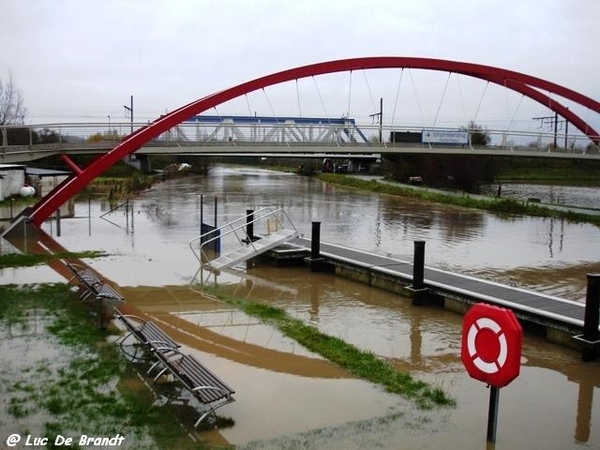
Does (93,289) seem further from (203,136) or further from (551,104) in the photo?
(551,104)

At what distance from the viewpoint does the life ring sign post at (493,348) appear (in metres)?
5.44

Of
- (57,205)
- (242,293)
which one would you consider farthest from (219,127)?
(242,293)

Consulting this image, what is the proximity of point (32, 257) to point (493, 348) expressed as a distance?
1246 cm

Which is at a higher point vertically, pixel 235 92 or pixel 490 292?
pixel 235 92

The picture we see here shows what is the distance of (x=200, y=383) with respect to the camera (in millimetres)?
6148

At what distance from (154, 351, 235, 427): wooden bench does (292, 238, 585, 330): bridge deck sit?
5.46 meters

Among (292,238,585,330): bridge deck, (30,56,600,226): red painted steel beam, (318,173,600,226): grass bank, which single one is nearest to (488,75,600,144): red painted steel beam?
(30,56,600,226): red painted steel beam

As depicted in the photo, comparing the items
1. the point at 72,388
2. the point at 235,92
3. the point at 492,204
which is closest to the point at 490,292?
the point at 72,388

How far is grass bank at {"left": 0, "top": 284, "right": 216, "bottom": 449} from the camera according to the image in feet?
18.3

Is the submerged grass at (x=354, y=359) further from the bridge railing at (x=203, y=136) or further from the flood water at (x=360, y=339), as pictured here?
the bridge railing at (x=203, y=136)

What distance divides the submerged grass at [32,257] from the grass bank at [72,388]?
4.73 meters

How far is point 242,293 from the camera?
477 inches

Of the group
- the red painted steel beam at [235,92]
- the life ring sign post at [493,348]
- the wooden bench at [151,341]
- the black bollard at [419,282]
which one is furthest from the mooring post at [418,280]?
the red painted steel beam at [235,92]

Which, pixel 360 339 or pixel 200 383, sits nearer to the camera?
pixel 200 383
